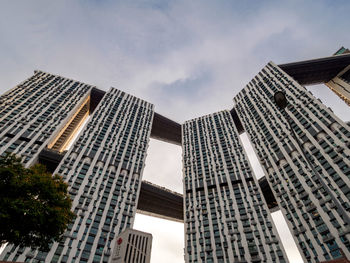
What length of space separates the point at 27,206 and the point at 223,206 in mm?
47022

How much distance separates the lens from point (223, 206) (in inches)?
2194

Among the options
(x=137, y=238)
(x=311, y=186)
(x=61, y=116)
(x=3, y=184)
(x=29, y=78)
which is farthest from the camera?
(x=29, y=78)

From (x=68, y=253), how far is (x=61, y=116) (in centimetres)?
4010

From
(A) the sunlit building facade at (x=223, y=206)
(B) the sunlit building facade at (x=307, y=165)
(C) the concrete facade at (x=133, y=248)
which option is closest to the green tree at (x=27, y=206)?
(C) the concrete facade at (x=133, y=248)

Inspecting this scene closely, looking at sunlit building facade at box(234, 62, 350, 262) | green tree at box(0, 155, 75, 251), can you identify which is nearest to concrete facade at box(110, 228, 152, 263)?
green tree at box(0, 155, 75, 251)

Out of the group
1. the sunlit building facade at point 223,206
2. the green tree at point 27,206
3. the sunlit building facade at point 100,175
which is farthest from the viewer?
the sunlit building facade at point 223,206

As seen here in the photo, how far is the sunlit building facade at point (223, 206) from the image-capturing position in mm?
46000

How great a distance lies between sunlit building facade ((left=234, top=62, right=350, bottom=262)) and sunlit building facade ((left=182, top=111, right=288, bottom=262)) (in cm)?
552

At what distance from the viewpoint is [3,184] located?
18250 millimetres

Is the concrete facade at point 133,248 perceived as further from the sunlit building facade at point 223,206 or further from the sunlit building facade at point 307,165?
the sunlit building facade at point 307,165

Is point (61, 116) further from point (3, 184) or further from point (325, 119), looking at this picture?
point (325, 119)

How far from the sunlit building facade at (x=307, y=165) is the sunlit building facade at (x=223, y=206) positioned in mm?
5518

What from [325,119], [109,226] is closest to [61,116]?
[109,226]

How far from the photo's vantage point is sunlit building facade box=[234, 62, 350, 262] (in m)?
38.6
